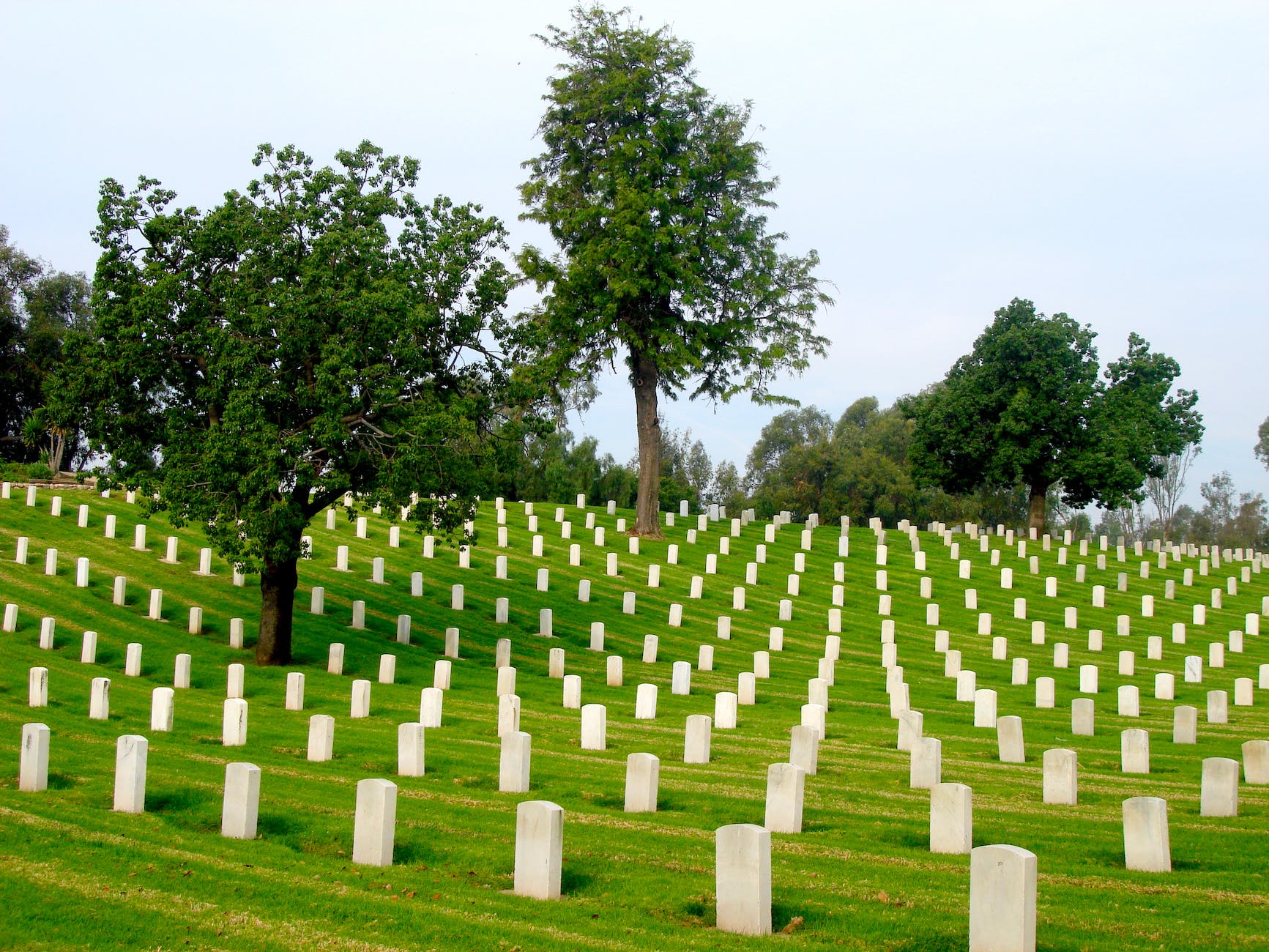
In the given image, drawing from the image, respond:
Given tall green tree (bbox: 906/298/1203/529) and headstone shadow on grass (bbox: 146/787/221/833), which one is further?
tall green tree (bbox: 906/298/1203/529)

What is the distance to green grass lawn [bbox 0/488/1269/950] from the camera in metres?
8.30

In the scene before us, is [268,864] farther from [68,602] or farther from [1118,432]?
[1118,432]

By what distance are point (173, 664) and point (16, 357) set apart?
39.4 m

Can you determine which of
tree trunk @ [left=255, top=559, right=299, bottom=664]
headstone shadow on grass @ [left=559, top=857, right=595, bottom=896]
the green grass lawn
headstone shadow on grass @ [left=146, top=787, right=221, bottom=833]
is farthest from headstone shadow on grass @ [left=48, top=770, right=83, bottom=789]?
tree trunk @ [left=255, top=559, right=299, bottom=664]

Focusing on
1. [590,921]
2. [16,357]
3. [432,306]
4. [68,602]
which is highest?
[16,357]

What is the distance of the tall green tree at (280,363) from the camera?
21516mm

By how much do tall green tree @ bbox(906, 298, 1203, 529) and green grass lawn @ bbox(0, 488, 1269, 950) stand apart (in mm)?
21544

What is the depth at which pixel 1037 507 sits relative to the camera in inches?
2201

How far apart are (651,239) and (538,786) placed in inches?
1168

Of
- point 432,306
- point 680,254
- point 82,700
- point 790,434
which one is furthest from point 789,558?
point 790,434

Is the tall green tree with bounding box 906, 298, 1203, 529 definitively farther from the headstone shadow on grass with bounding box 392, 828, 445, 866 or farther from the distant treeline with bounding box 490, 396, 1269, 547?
the headstone shadow on grass with bounding box 392, 828, 445, 866

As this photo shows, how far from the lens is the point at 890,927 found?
8.17 m

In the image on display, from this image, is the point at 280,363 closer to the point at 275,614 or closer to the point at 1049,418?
the point at 275,614

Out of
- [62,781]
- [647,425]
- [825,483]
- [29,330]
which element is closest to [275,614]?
[62,781]
